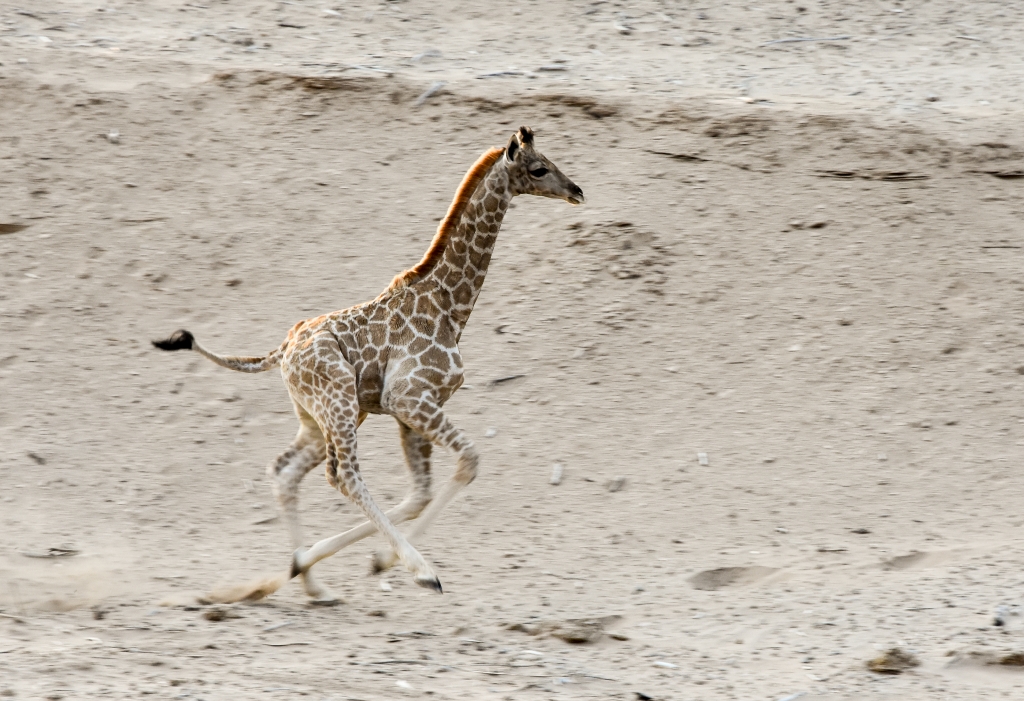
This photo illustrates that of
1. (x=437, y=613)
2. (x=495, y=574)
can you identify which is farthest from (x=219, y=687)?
(x=495, y=574)

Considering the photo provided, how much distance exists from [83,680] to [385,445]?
3996 mm

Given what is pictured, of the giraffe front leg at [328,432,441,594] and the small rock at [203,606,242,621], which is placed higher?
the giraffe front leg at [328,432,441,594]

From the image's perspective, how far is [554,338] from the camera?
31.7 ft

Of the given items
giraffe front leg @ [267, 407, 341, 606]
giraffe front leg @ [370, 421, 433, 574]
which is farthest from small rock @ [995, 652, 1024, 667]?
giraffe front leg @ [267, 407, 341, 606]

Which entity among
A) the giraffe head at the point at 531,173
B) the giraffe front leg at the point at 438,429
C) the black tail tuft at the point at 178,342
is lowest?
the giraffe front leg at the point at 438,429

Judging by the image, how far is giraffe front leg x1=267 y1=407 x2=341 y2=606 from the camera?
690 centimetres

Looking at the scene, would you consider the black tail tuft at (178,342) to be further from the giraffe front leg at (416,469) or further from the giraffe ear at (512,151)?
the giraffe ear at (512,151)

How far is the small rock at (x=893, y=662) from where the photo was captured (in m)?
5.55

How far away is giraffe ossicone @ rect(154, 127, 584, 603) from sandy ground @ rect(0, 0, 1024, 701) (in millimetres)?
443

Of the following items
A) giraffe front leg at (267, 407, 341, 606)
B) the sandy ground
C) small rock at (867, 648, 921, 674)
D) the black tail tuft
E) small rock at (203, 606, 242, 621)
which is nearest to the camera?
small rock at (867, 648, 921, 674)

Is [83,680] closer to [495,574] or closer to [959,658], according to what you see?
[495,574]

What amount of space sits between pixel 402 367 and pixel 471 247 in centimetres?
A: 80

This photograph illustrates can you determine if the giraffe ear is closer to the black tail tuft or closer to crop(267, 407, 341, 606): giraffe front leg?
crop(267, 407, 341, 606): giraffe front leg

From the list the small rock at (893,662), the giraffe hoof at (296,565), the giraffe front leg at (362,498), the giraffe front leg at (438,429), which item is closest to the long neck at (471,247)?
the giraffe front leg at (438,429)
